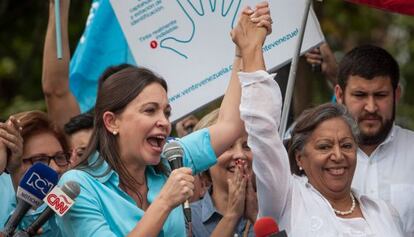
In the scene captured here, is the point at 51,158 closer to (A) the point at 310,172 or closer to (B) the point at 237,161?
(B) the point at 237,161

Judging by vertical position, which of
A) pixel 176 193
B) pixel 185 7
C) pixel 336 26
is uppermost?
pixel 185 7

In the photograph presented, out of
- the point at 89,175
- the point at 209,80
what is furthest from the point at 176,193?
the point at 209,80

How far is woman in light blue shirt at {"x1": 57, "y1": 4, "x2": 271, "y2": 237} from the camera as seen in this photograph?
19.6 feet

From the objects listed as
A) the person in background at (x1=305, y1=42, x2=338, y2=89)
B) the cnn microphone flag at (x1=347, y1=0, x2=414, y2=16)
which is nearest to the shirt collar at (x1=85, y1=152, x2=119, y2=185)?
the cnn microphone flag at (x1=347, y1=0, x2=414, y2=16)

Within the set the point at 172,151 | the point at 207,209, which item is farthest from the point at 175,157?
the point at 207,209

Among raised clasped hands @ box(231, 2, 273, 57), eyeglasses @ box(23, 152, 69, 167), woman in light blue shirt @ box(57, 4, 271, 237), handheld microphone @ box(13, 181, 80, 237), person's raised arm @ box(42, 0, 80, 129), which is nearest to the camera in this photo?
handheld microphone @ box(13, 181, 80, 237)

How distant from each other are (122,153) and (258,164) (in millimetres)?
680

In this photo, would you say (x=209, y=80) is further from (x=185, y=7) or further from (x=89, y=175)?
(x=89, y=175)

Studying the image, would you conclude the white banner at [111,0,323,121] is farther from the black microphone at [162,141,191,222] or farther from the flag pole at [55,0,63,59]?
the black microphone at [162,141,191,222]

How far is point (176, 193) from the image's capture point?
5.65 metres

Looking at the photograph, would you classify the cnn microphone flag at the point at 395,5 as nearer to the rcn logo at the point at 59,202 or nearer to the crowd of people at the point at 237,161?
the crowd of people at the point at 237,161

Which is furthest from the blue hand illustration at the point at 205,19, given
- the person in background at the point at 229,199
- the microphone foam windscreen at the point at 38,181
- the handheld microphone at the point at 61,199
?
the handheld microphone at the point at 61,199

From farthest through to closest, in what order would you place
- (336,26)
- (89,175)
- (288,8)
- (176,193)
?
1. (336,26)
2. (288,8)
3. (89,175)
4. (176,193)

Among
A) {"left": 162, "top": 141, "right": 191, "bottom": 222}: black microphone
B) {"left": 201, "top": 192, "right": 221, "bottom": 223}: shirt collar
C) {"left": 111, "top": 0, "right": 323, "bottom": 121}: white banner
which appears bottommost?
{"left": 201, "top": 192, "right": 221, "bottom": 223}: shirt collar
